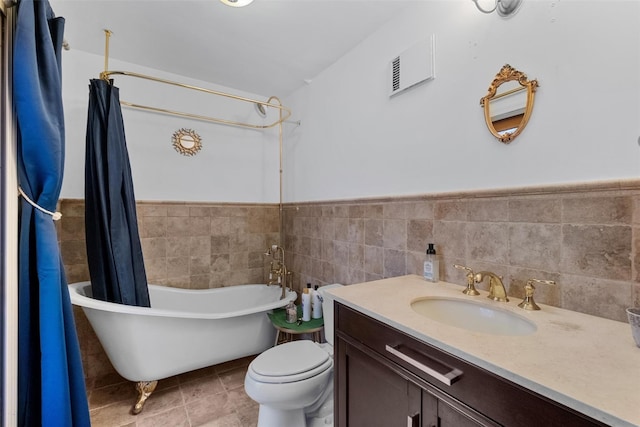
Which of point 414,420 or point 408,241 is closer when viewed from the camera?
point 414,420

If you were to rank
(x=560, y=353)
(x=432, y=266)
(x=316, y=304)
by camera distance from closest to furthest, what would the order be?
(x=560, y=353) < (x=432, y=266) < (x=316, y=304)

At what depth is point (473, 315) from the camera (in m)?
1.09

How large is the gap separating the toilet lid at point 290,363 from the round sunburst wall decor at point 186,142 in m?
1.91

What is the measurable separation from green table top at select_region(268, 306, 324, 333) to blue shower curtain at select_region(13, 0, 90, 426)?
116 cm

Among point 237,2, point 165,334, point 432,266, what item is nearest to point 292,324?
point 165,334

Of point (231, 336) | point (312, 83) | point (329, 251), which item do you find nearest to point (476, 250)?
point (329, 251)

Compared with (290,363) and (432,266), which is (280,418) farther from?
(432,266)

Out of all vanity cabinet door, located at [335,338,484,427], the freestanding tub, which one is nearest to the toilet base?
vanity cabinet door, located at [335,338,484,427]

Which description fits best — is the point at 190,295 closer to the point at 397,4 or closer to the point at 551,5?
the point at 397,4

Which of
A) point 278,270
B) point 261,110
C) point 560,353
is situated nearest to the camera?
point 560,353

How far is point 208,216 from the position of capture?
2.58 m

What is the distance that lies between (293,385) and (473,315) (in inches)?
34.9

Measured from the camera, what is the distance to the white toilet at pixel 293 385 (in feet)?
4.30

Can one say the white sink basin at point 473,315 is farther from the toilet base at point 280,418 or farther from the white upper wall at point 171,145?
the white upper wall at point 171,145
